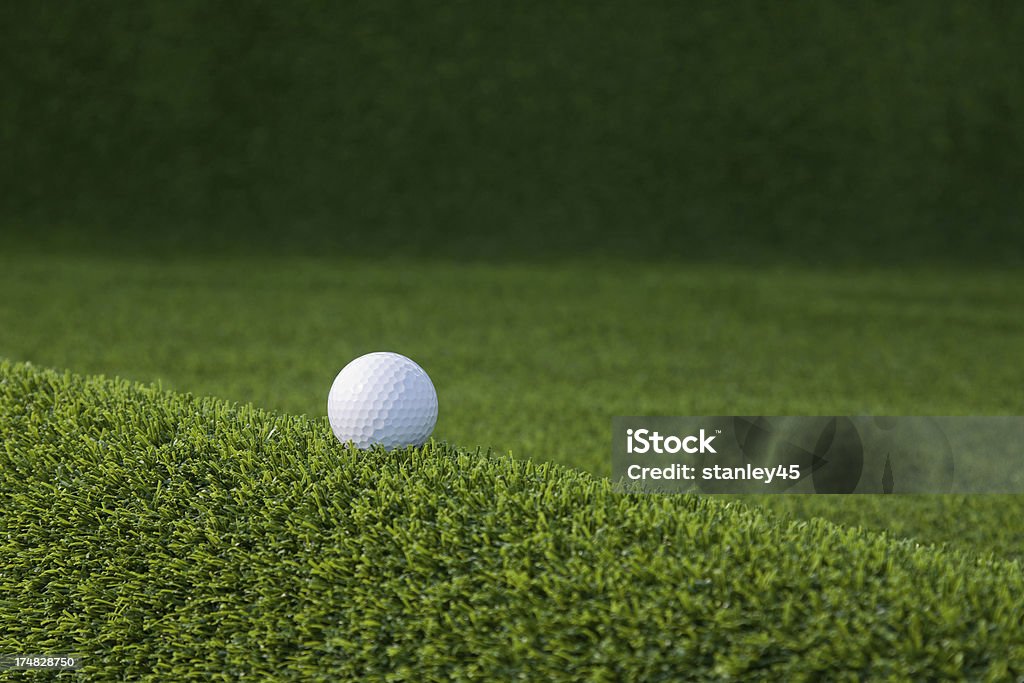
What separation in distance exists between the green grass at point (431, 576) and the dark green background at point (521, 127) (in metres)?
9.26

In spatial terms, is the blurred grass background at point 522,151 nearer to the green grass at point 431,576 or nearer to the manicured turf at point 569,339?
the manicured turf at point 569,339

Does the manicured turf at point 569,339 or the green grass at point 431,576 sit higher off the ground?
the manicured turf at point 569,339

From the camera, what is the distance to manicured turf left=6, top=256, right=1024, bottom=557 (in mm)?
4770

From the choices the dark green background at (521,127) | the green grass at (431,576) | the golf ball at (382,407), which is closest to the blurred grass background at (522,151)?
the dark green background at (521,127)

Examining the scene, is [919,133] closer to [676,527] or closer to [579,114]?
→ [579,114]

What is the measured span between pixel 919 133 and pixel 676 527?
1230 centimetres

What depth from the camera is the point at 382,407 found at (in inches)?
86.2

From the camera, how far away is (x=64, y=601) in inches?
80.0

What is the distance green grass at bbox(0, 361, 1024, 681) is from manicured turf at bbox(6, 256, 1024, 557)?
138 cm

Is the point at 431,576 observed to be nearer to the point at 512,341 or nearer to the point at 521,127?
the point at 512,341

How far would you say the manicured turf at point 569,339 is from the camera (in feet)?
15.6

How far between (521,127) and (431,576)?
37.1 ft

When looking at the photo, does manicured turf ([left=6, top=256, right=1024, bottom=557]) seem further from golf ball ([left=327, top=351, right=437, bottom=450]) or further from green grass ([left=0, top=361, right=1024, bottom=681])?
green grass ([left=0, top=361, right=1024, bottom=681])

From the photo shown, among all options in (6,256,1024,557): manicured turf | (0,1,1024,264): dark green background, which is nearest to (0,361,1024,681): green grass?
(6,256,1024,557): manicured turf
